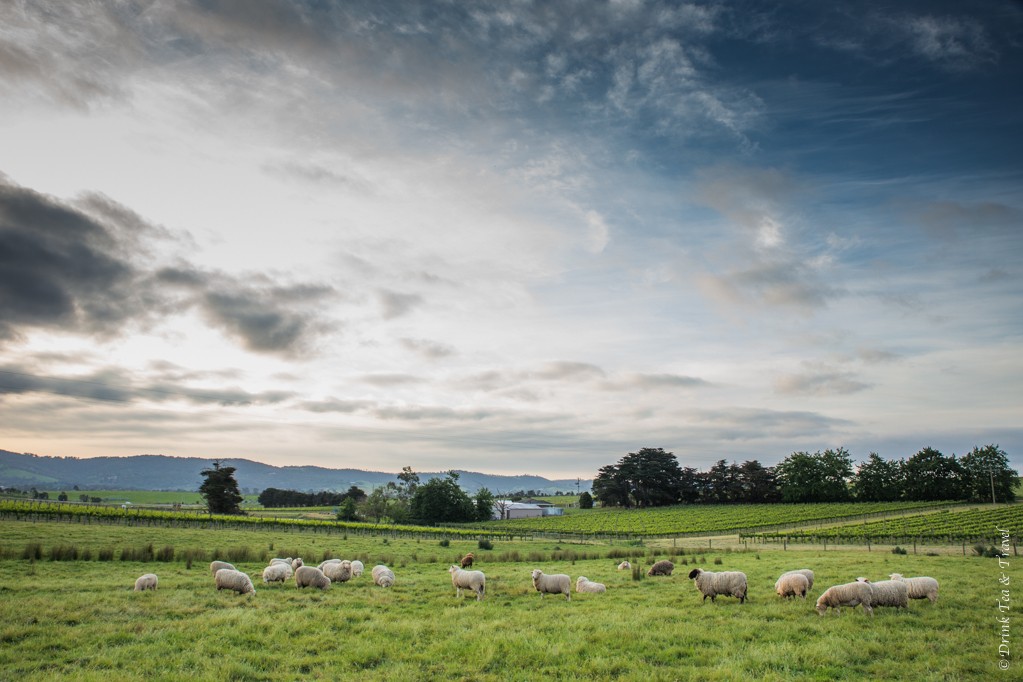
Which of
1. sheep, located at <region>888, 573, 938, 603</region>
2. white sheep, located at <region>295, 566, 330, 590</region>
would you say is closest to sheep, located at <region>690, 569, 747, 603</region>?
sheep, located at <region>888, 573, 938, 603</region>

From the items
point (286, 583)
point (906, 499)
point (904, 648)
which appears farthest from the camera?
point (906, 499)

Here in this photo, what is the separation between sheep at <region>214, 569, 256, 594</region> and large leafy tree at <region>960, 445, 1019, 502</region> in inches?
5570

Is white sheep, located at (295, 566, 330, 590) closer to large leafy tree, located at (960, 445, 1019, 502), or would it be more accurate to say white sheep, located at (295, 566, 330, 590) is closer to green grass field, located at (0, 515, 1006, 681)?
green grass field, located at (0, 515, 1006, 681)

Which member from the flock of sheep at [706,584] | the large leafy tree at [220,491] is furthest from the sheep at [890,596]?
the large leafy tree at [220,491]

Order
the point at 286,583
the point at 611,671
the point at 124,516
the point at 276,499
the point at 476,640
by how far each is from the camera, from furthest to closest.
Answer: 1. the point at 276,499
2. the point at 124,516
3. the point at 286,583
4. the point at 476,640
5. the point at 611,671

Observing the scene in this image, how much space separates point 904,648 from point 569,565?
71.3 ft

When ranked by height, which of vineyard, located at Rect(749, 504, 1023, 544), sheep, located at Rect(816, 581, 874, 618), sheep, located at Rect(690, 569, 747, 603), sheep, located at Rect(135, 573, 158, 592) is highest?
sheep, located at Rect(816, 581, 874, 618)

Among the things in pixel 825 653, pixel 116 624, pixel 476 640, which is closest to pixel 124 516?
pixel 116 624

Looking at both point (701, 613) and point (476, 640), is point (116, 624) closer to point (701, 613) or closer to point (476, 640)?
point (476, 640)

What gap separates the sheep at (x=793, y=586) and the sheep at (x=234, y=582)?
56.2ft

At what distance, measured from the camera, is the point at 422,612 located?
52.3ft

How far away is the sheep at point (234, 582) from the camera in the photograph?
18.0m

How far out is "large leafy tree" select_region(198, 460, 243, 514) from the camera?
102062 millimetres

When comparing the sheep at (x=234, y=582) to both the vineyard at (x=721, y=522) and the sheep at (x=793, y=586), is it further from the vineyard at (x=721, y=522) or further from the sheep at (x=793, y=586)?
the vineyard at (x=721, y=522)
